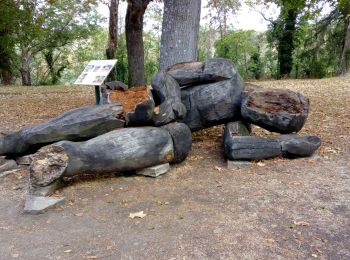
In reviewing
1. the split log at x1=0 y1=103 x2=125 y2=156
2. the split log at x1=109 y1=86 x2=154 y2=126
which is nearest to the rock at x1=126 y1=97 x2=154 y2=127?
the split log at x1=109 y1=86 x2=154 y2=126

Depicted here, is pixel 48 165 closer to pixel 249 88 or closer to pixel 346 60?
pixel 249 88

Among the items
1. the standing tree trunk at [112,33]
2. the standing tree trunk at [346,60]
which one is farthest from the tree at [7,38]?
the standing tree trunk at [346,60]

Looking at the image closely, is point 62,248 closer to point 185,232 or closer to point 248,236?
point 185,232

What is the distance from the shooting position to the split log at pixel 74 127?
372 centimetres

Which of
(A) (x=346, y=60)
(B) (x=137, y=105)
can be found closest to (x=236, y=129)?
(B) (x=137, y=105)

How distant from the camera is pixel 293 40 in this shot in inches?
707

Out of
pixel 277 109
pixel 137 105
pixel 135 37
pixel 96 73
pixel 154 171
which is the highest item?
→ pixel 135 37

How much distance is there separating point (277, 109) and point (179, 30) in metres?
2.06

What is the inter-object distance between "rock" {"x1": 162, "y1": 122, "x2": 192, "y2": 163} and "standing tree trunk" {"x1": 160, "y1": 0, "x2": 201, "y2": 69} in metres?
1.73

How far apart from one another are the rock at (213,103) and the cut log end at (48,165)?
180cm

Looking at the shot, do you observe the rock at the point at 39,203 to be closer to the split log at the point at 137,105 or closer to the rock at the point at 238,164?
the split log at the point at 137,105

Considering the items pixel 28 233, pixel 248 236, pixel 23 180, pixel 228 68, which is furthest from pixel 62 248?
pixel 228 68

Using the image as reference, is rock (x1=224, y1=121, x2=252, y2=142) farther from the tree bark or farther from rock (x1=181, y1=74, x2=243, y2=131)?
the tree bark

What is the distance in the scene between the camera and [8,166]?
4211 mm
